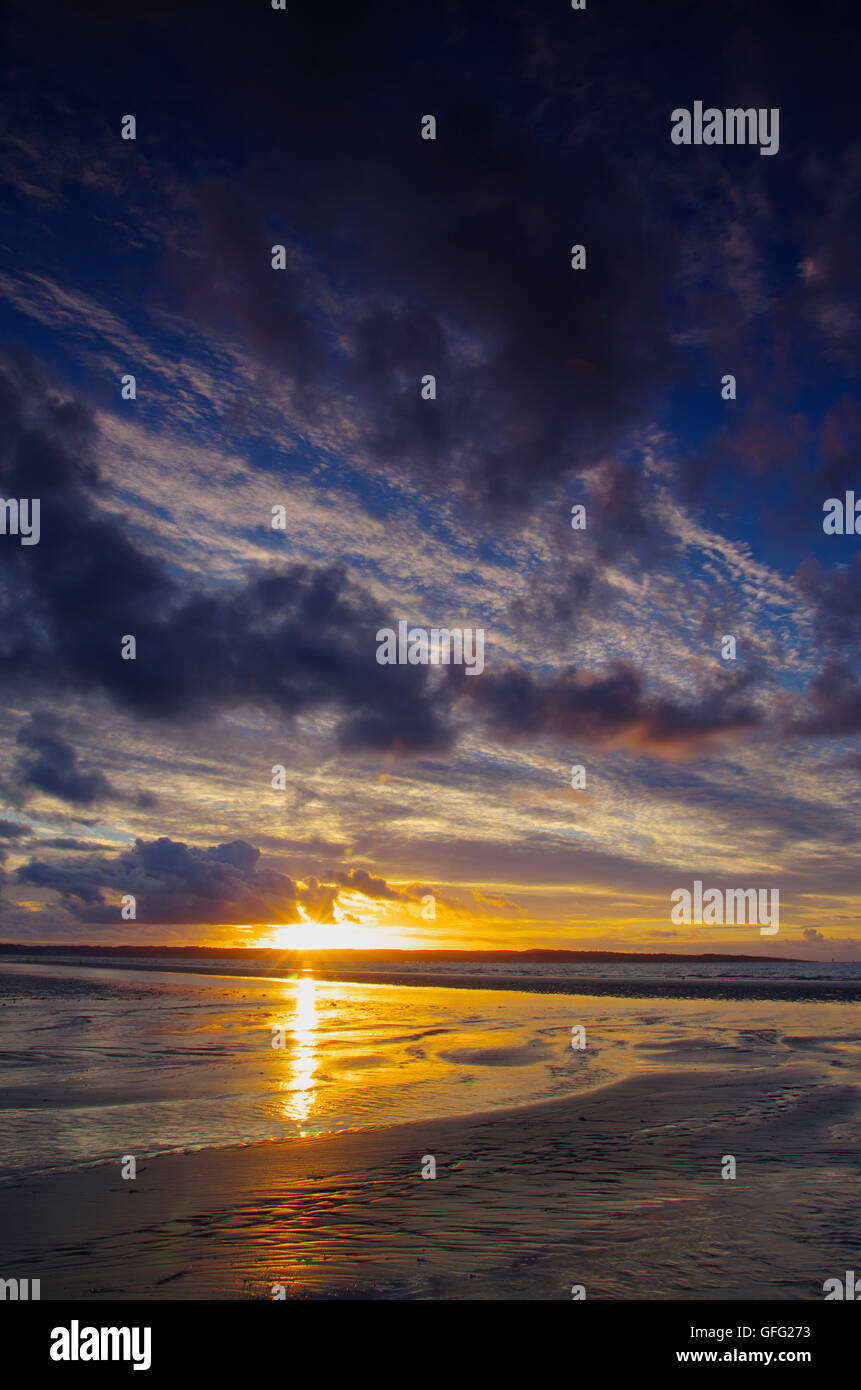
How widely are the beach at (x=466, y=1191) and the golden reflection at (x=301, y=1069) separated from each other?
0.17 m

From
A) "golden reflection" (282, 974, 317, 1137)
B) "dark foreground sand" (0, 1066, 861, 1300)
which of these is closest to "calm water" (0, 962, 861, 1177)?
"golden reflection" (282, 974, 317, 1137)

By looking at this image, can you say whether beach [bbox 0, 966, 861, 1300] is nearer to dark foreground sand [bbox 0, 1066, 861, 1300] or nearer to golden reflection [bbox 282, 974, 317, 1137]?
dark foreground sand [bbox 0, 1066, 861, 1300]

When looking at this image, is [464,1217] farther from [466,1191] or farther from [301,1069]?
[301,1069]

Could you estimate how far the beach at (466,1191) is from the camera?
8680 millimetres

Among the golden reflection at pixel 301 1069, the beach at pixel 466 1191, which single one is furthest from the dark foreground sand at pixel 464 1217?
the golden reflection at pixel 301 1069

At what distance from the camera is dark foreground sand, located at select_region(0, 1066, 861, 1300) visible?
8539 millimetres

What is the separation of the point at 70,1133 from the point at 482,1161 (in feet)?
26.1

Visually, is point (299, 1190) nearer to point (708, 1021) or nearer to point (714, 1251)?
point (714, 1251)

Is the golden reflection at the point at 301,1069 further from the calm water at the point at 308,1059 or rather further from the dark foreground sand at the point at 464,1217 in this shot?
the dark foreground sand at the point at 464,1217

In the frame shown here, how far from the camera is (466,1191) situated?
39.3ft

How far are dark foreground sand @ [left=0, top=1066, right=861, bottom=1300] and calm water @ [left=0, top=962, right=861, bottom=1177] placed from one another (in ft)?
7.37

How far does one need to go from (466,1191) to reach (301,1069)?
43.7 feet
